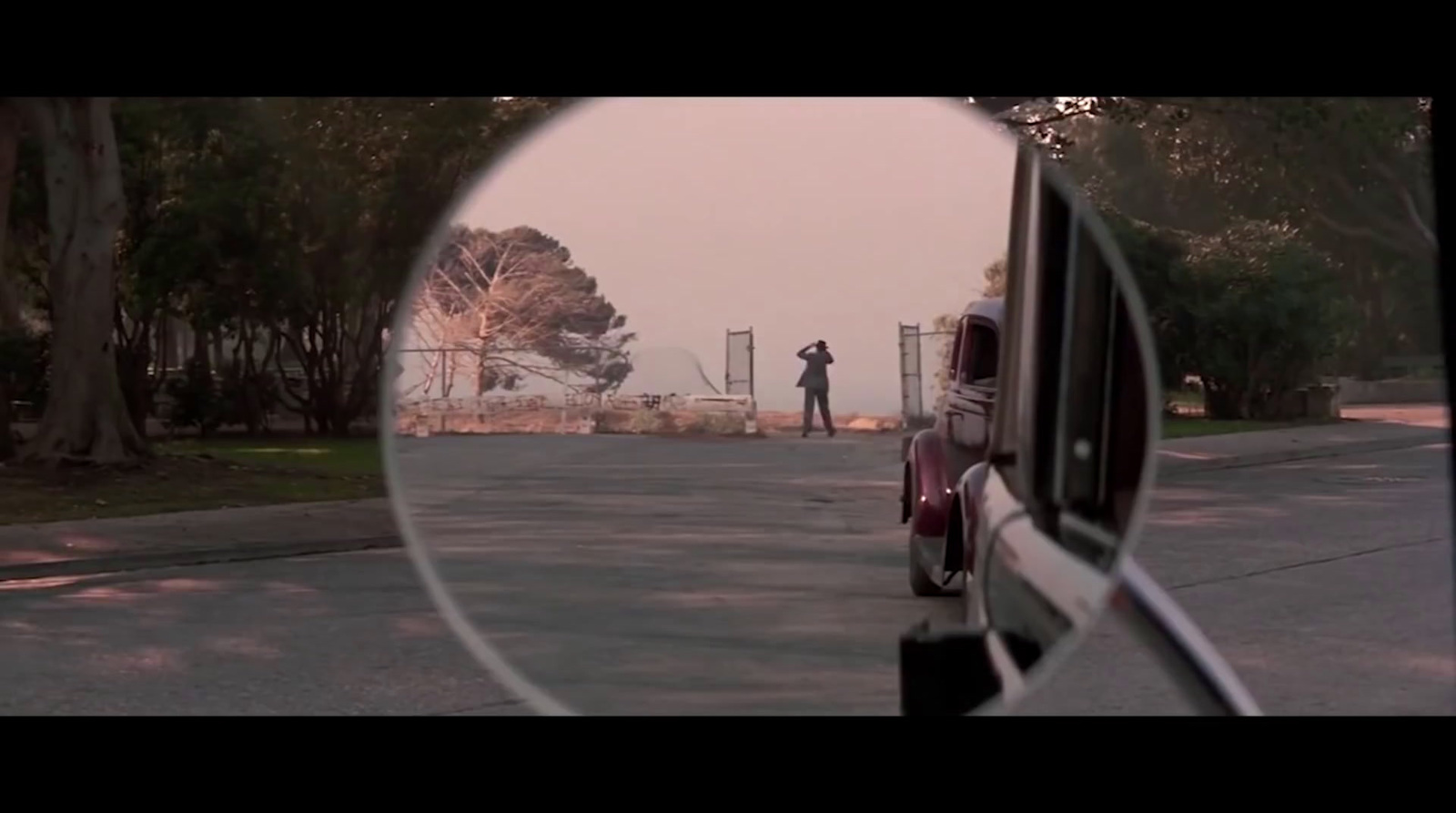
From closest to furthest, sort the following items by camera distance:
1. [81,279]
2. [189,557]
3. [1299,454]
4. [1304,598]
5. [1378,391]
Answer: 1. [1304,598]
2. [189,557]
3. [81,279]
4. [1299,454]
5. [1378,391]

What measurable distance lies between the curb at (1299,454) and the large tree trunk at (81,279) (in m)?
12.3

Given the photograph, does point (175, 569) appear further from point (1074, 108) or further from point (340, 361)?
point (340, 361)

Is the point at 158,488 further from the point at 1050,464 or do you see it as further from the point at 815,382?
the point at 1050,464

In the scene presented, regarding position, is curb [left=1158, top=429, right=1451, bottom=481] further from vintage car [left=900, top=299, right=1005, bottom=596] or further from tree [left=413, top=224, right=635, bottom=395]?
tree [left=413, top=224, right=635, bottom=395]

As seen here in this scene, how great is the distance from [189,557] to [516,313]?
1127cm

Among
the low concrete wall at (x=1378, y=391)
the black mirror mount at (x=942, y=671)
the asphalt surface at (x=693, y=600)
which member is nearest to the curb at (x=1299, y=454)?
the asphalt surface at (x=693, y=600)

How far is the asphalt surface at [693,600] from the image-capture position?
1.58 m

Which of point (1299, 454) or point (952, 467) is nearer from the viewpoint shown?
point (952, 467)

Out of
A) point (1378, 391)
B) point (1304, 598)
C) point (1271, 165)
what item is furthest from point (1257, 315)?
point (1304, 598)

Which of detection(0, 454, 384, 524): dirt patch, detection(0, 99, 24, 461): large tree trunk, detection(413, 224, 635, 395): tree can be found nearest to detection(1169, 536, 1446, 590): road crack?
detection(0, 454, 384, 524): dirt patch

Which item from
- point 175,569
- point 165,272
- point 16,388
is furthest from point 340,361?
point 175,569

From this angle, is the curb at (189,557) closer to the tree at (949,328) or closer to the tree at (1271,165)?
the tree at (1271,165)

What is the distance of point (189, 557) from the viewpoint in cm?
1199
